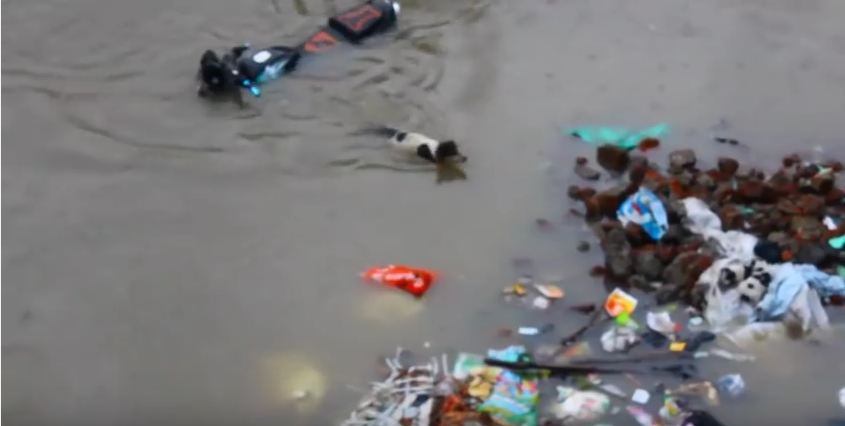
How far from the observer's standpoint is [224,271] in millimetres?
3582

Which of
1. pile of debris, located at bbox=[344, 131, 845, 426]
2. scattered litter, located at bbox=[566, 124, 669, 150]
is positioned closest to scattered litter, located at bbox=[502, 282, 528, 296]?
pile of debris, located at bbox=[344, 131, 845, 426]

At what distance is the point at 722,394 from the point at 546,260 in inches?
31.0

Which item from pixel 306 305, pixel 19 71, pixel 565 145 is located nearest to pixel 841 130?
pixel 565 145

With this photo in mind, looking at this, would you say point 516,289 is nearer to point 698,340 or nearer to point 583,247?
point 583,247

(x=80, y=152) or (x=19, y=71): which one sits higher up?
(x=19, y=71)

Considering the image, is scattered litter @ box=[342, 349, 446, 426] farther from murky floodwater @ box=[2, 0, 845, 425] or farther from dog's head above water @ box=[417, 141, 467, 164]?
dog's head above water @ box=[417, 141, 467, 164]

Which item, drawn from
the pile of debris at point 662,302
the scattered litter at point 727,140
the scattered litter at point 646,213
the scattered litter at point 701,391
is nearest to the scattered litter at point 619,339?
the pile of debris at point 662,302

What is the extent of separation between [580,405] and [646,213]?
87 centimetres

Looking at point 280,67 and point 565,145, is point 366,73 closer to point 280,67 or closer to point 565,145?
point 280,67

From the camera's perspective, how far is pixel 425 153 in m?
4.05

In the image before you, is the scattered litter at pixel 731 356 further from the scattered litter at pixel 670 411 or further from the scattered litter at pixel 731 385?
the scattered litter at pixel 670 411

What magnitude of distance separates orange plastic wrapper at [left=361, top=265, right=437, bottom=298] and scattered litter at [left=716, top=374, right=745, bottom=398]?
1029 mm

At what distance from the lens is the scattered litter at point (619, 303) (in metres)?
3.47

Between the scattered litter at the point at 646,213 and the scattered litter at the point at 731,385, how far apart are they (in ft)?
1.99
